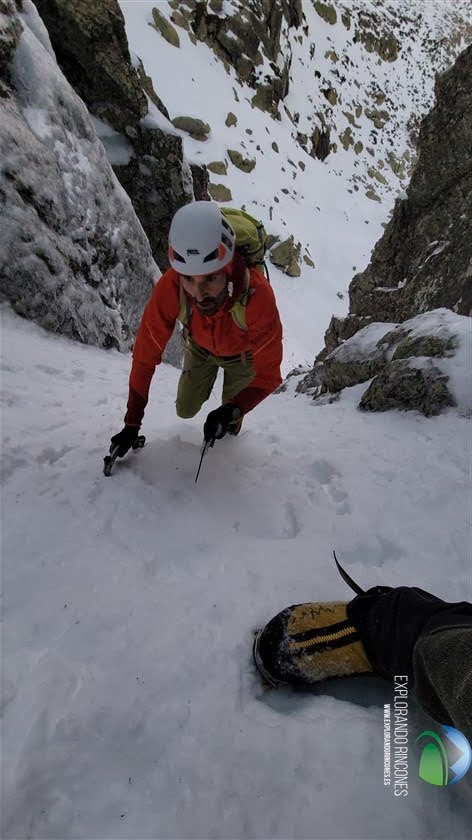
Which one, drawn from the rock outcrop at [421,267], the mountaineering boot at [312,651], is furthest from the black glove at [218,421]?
the rock outcrop at [421,267]

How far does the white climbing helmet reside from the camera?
2916 mm

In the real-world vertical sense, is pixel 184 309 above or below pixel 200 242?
below

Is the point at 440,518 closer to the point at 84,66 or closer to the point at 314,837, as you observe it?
the point at 314,837

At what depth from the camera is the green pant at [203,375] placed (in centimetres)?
435

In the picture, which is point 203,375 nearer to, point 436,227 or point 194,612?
point 194,612

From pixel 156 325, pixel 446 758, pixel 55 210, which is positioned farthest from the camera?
pixel 55 210

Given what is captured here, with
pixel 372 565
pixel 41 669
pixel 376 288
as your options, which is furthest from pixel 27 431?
pixel 376 288

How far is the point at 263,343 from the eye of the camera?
11.9 feet

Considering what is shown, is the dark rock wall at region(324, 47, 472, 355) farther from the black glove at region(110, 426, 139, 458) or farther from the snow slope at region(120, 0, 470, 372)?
the black glove at region(110, 426, 139, 458)

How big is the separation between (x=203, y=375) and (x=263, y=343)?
117cm

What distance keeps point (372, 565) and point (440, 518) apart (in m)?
0.87

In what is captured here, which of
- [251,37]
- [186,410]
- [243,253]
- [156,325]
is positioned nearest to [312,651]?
[156,325]

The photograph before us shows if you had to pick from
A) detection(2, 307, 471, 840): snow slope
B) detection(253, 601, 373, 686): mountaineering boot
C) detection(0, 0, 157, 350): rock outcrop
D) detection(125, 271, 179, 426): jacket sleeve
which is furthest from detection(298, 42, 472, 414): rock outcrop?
detection(0, 0, 157, 350): rock outcrop

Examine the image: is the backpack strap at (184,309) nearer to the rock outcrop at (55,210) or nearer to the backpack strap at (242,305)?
the backpack strap at (242,305)
